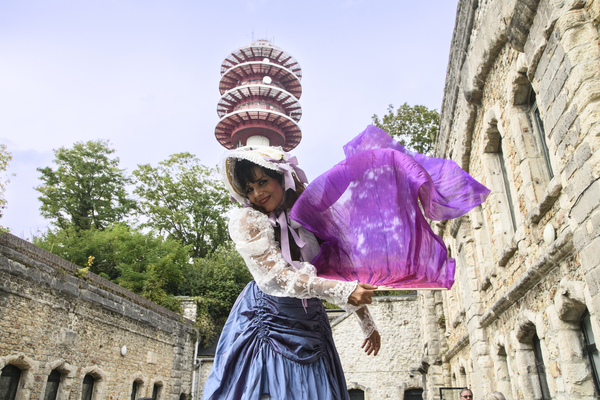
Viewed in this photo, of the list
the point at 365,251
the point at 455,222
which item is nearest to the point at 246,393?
the point at 365,251

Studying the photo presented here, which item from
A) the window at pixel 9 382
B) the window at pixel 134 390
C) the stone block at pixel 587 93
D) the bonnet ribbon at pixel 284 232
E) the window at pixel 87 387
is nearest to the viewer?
the bonnet ribbon at pixel 284 232

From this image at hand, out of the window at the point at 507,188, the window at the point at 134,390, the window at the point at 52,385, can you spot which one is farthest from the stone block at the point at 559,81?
the window at the point at 134,390

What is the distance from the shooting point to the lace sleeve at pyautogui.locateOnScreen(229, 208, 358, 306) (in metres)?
1.97

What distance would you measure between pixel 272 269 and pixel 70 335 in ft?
29.6

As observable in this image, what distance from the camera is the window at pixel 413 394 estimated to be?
55.4 feet

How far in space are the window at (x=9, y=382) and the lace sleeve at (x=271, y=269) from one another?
772 centimetres

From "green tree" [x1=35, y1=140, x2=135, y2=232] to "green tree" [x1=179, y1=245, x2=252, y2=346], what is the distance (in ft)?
24.3

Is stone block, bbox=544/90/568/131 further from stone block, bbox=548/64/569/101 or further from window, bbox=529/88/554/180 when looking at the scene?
window, bbox=529/88/554/180

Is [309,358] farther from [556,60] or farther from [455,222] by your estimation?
[455,222]

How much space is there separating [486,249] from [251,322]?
644 cm

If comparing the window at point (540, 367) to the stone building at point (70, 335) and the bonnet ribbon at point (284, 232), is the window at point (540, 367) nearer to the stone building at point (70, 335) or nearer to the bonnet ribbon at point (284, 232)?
the bonnet ribbon at point (284, 232)

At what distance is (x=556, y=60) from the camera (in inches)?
155

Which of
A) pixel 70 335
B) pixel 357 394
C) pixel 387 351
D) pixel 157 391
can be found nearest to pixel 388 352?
pixel 387 351

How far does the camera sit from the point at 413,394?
16.9 meters
